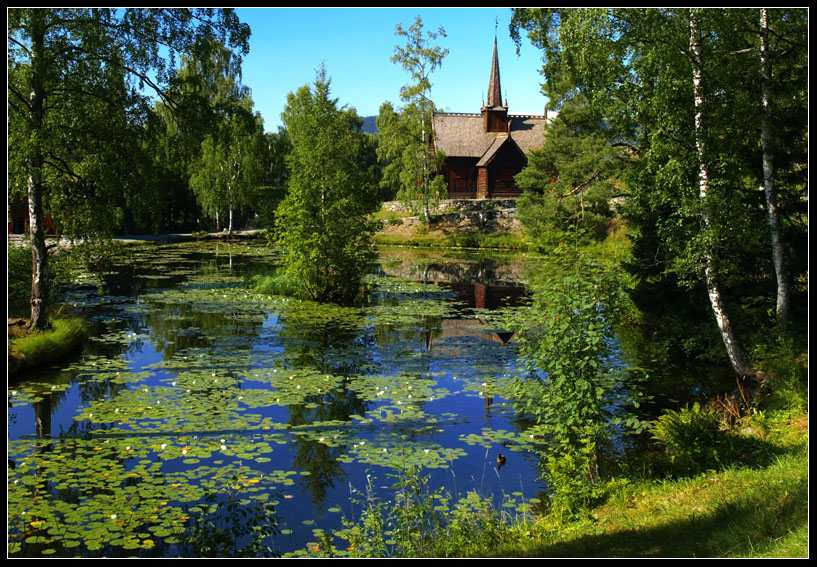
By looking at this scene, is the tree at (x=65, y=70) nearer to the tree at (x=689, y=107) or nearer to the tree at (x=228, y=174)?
the tree at (x=689, y=107)

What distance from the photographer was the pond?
6578mm

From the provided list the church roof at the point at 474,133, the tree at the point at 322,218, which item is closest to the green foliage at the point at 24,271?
the tree at the point at 322,218

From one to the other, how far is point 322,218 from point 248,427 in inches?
455

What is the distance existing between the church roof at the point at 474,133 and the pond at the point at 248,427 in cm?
3614

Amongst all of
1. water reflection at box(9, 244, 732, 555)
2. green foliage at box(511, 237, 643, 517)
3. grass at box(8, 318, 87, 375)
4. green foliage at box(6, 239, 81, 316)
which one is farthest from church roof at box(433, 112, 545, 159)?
green foliage at box(511, 237, 643, 517)

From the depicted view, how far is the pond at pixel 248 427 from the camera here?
6578mm

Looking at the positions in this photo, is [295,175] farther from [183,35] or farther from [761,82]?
[761,82]

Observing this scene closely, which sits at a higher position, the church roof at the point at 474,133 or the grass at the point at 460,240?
the church roof at the point at 474,133

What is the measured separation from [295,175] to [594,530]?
53.7ft

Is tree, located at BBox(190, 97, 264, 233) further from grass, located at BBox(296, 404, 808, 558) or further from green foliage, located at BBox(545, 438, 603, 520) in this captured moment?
grass, located at BBox(296, 404, 808, 558)

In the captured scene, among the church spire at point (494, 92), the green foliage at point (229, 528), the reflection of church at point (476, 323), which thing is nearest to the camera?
the green foliage at point (229, 528)


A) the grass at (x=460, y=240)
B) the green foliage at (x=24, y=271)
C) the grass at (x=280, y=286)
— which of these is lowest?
the grass at (x=280, y=286)

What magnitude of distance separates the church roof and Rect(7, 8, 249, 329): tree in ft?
133

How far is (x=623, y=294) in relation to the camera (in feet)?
24.3
